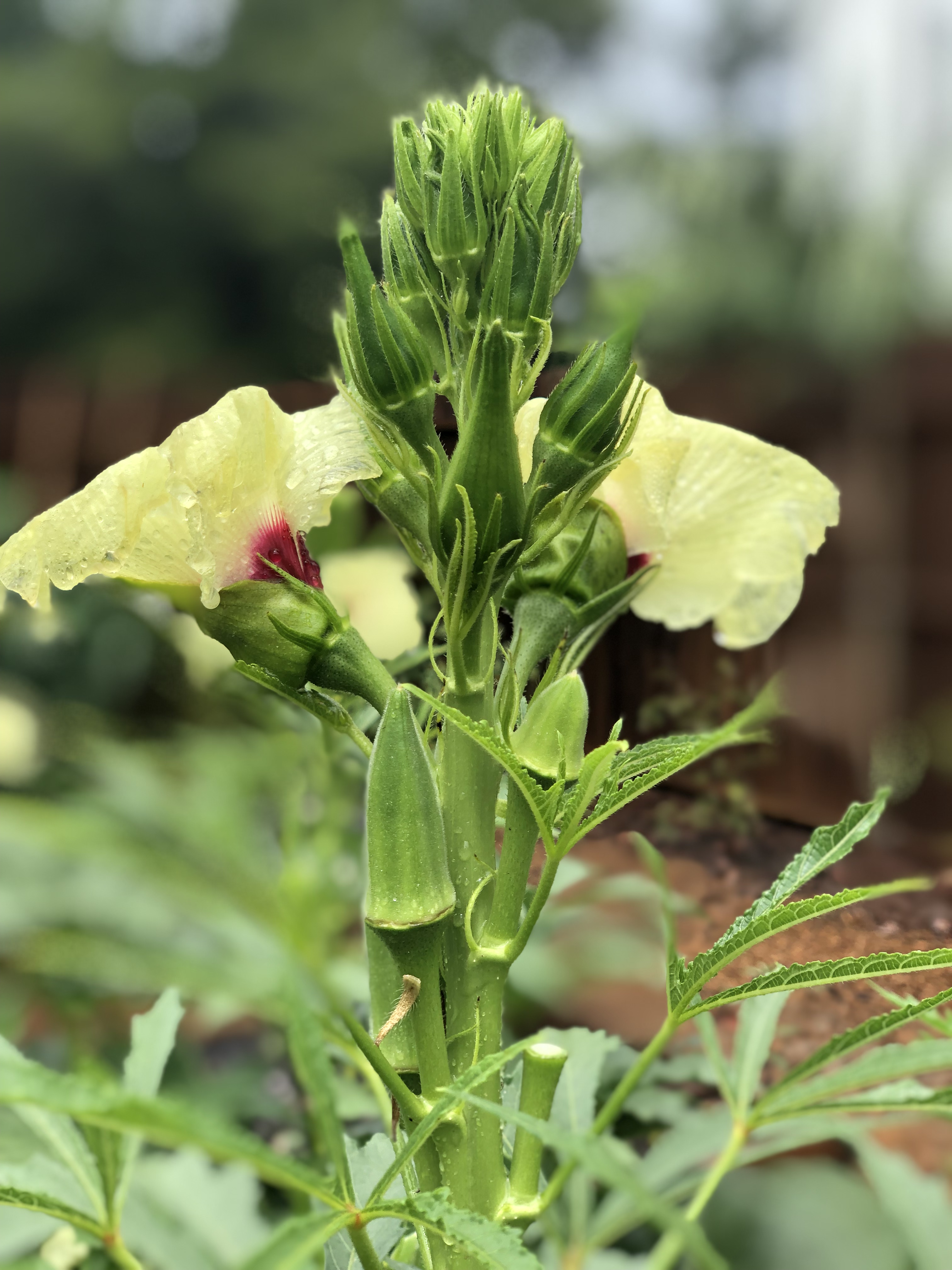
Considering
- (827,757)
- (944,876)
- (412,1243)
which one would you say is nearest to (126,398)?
(827,757)

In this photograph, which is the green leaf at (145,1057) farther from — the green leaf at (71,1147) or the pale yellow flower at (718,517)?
the pale yellow flower at (718,517)

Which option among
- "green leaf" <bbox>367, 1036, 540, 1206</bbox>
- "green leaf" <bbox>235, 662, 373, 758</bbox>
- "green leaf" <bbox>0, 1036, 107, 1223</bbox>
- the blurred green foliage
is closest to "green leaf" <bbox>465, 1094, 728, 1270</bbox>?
A: "green leaf" <bbox>367, 1036, 540, 1206</bbox>

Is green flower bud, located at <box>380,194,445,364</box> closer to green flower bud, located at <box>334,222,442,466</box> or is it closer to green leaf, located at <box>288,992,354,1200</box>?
green flower bud, located at <box>334,222,442,466</box>

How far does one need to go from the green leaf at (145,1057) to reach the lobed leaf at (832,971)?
0.78 feet

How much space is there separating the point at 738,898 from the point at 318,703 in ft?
1.78

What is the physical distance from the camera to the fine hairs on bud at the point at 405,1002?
312 mm

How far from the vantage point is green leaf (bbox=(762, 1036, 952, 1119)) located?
12.9 inches

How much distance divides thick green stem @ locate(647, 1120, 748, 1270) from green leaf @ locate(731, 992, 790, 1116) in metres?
0.02

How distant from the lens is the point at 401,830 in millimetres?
306

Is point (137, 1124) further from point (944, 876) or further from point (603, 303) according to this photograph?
point (944, 876)

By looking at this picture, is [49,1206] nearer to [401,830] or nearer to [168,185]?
[401,830]

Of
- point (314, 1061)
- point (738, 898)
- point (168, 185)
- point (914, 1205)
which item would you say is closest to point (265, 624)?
point (314, 1061)

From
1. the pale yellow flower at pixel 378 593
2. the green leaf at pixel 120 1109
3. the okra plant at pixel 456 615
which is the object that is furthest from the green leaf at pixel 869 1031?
the pale yellow flower at pixel 378 593

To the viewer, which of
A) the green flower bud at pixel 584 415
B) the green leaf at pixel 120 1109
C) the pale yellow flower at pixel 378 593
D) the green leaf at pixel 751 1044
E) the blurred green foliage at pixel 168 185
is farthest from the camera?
the blurred green foliage at pixel 168 185
